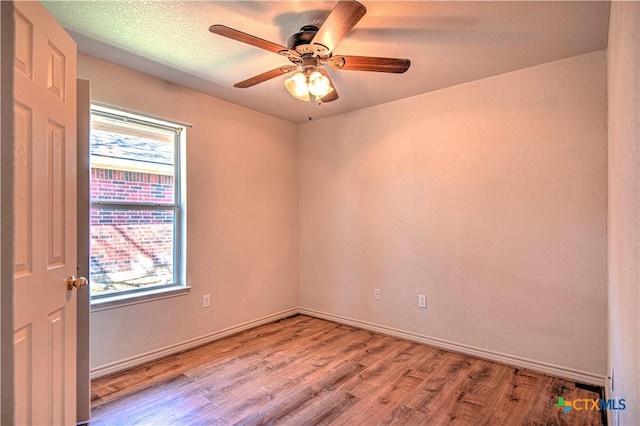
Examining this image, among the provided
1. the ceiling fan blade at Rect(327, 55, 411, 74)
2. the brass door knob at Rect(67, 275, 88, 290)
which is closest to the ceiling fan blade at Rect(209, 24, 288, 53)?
the ceiling fan blade at Rect(327, 55, 411, 74)

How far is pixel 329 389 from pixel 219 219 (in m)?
1.89

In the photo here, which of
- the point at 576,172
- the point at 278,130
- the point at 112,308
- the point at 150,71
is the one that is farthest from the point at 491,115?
the point at 112,308

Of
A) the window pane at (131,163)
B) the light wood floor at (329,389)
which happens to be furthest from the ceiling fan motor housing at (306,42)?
the light wood floor at (329,389)

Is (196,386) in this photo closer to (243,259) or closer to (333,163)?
(243,259)

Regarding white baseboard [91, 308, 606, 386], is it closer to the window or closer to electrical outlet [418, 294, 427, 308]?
electrical outlet [418, 294, 427, 308]

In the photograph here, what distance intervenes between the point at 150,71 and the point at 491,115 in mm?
2900

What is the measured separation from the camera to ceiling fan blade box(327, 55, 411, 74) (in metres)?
1.91

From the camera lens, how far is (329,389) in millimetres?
2287

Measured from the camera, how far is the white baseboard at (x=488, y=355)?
2363 mm

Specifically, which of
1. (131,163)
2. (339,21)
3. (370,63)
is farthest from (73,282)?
(370,63)

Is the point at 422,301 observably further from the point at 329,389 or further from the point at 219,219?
the point at 219,219

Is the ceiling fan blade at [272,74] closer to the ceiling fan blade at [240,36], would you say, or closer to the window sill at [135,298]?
the ceiling fan blade at [240,36]

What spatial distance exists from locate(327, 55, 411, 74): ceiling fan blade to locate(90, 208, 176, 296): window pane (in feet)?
6.61

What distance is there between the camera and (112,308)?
250 cm
